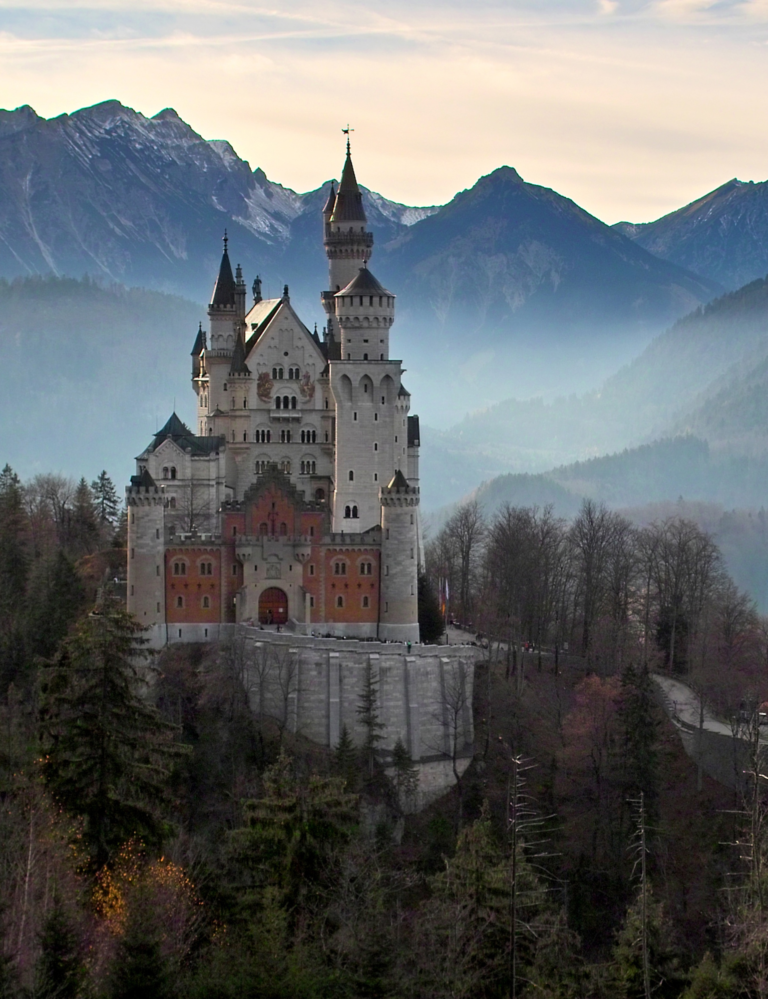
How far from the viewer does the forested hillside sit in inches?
1591

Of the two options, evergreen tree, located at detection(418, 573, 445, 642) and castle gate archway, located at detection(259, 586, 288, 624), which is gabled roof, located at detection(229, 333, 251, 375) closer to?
evergreen tree, located at detection(418, 573, 445, 642)

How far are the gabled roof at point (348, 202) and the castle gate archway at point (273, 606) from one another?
27.8 m

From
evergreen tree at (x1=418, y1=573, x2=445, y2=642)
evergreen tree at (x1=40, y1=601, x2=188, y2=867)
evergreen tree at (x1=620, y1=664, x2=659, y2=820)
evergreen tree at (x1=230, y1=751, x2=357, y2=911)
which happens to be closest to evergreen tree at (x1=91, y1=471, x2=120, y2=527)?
evergreen tree at (x1=418, y1=573, x2=445, y2=642)

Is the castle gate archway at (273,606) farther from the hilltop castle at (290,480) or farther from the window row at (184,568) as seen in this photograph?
the window row at (184,568)

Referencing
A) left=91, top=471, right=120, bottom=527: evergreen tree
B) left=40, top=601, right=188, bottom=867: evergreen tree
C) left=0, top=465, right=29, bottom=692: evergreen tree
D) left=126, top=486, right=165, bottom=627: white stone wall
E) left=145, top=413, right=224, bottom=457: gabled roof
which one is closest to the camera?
left=40, top=601, right=188, bottom=867: evergreen tree

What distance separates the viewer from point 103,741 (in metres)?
47.5

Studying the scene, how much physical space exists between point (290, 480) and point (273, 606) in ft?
24.7

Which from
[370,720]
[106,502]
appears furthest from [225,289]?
[370,720]

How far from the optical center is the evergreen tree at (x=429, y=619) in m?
78.8

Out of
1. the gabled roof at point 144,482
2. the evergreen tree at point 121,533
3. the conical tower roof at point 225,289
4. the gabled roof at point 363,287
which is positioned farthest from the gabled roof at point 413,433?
the gabled roof at point 144,482

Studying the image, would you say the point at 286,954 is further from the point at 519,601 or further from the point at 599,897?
the point at 519,601

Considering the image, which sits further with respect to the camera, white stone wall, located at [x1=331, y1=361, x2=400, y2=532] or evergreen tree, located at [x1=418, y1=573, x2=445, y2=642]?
white stone wall, located at [x1=331, y1=361, x2=400, y2=532]

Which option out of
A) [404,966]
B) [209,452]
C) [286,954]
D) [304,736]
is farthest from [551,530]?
[286,954]

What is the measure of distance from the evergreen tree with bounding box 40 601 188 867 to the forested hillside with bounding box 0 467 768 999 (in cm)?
8
